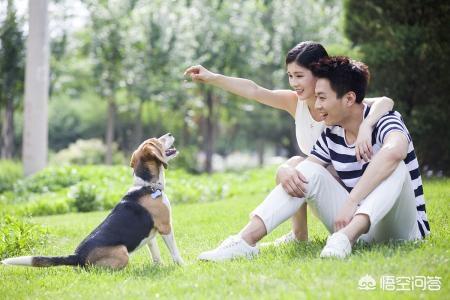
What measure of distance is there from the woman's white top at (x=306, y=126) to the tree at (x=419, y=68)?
6260mm

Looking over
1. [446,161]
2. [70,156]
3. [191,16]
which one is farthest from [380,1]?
[70,156]

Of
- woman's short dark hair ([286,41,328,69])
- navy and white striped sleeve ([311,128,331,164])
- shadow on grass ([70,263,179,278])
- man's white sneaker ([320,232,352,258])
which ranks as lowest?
shadow on grass ([70,263,179,278])

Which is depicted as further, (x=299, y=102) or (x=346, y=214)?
(x=299, y=102)

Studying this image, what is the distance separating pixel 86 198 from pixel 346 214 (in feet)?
26.3

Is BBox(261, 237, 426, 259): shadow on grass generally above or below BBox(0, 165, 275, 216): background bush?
above

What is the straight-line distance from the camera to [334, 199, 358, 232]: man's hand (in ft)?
14.1

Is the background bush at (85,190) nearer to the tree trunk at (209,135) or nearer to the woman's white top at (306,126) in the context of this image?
the woman's white top at (306,126)

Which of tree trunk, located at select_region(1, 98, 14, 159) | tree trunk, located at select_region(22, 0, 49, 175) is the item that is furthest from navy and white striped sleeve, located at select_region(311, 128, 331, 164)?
tree trunk, located at select_region(1, 98, 14, 159)

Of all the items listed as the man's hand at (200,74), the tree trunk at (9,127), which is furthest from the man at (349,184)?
the tree trunk at (9,127)

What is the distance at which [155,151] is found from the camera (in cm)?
534

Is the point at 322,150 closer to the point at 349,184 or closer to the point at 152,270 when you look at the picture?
the point at 349,184

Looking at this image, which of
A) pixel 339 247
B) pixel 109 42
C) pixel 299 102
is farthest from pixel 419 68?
pixel 109 42

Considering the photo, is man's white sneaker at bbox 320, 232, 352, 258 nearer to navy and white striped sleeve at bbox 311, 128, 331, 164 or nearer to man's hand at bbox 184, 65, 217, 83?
navy and white striped sleeve at bbox 311, 128, 331, 164

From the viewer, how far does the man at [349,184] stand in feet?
13.7
